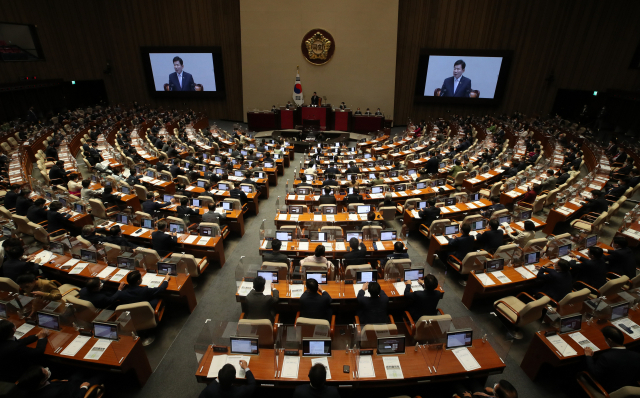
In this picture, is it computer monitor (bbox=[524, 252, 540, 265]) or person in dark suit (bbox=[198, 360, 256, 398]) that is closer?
person in dark suit (bbox=[198, 360, 256, 398])

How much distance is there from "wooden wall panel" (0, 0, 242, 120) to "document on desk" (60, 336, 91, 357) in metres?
21.9

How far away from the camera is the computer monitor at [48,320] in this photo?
172 inches

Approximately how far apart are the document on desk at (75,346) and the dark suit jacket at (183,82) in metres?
22.7

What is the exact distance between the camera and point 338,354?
4117 mm

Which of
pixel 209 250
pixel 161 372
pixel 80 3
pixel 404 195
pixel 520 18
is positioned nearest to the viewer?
pixel 161 372

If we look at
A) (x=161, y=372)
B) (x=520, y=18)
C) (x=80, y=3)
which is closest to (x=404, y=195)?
(x=161, y=372)

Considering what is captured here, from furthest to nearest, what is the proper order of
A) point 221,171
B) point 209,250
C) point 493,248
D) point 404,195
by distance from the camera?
point 221,171 → point 404,195 → point 209,250 → point 493,248

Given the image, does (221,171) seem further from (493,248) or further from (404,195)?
(493,248)

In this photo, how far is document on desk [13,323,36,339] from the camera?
4326 mm

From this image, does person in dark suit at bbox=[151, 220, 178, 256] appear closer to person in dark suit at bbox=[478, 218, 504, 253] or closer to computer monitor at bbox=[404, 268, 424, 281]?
computer monitor at bbox=[404, 268, 424, 281]

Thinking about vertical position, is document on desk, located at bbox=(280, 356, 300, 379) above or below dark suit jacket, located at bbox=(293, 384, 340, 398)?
below

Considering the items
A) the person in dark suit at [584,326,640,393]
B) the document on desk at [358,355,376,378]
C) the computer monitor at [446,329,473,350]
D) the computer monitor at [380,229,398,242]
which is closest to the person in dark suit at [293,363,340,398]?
the document on desk at [358,355,376,378]

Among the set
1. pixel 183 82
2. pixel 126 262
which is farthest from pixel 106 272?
pixel 183 82

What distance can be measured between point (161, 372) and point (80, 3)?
27324 millimetres
